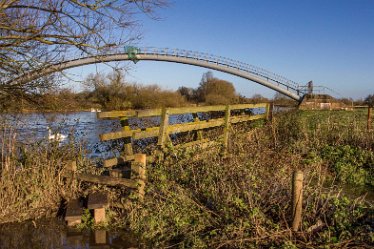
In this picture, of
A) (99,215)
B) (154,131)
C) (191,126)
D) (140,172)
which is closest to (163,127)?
(154,131)

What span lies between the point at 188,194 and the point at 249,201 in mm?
1065

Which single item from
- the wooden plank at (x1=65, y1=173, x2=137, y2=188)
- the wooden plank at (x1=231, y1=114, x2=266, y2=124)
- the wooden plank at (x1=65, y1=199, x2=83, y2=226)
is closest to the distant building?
the wooden plank at (x1=231, y1=114, x2=266, y2=124)

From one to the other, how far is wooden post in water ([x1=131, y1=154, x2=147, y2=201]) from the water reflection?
625mm

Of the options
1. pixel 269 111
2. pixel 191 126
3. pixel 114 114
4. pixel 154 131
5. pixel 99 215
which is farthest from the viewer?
pixel 269 111

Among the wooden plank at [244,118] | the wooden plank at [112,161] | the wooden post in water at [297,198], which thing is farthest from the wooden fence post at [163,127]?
the wooden plank at [244,118]

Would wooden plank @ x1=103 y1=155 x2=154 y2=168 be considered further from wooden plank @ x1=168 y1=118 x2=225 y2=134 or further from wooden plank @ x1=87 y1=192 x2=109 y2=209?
wooden plank @ x1=168 y1=118 x2=225 y2=134

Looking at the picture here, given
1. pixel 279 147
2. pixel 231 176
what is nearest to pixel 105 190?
pixel 231 176

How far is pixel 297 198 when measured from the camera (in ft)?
13.7

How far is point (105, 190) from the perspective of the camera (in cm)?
605

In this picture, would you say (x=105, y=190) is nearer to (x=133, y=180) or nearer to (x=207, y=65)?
(x=133, y=180)

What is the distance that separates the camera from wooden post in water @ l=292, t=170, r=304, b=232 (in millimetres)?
4133

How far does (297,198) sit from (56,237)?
321 cm

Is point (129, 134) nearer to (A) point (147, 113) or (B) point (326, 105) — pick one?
(A) point (147, 113)

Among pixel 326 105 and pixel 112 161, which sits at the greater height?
pixel 326 105
